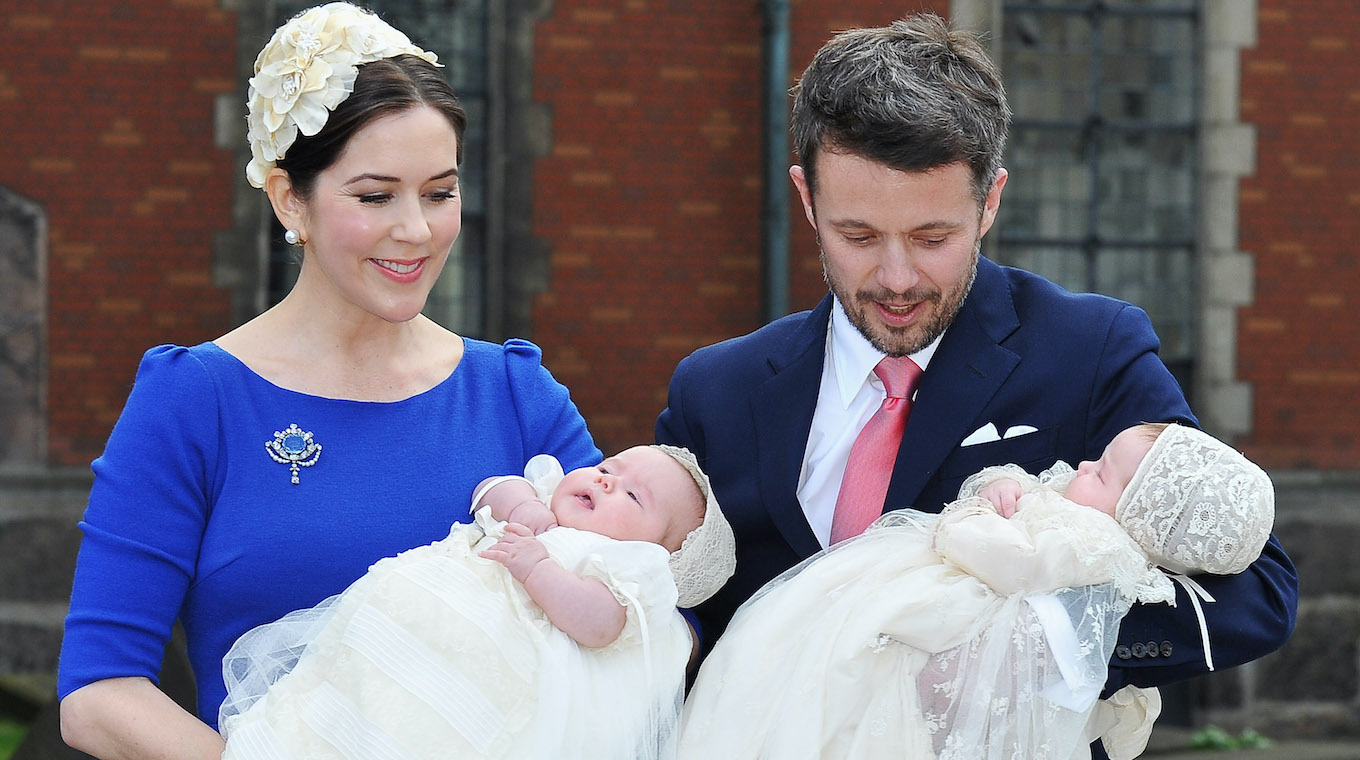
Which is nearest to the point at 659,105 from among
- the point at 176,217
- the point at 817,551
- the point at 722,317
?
the point at 722,317

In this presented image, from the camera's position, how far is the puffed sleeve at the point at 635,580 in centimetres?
266

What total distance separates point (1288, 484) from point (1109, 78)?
258 centimetres

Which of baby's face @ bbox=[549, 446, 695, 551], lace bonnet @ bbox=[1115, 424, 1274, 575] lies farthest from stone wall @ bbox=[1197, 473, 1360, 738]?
baby's face @ bbox=[549, 446, 695, 551]

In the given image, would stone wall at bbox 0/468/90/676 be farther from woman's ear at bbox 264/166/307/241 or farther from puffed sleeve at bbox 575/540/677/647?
puffed sleeve at bbox 575/540/677/647

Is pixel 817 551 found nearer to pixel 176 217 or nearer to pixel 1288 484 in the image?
pixel 176 217

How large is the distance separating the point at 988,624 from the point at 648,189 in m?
5.66


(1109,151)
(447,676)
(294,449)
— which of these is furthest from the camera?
(1109,151)

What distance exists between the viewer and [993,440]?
2.89 metres

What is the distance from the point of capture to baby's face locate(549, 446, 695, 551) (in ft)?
9.34

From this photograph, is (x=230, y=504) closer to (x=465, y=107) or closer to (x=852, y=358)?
(x=852, y=358)

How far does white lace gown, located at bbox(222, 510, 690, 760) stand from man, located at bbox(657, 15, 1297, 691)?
477 millimetres

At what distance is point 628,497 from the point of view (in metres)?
2.88

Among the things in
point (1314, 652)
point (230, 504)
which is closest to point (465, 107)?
point (1314, 652)

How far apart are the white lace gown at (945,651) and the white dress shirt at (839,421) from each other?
0.32 m
